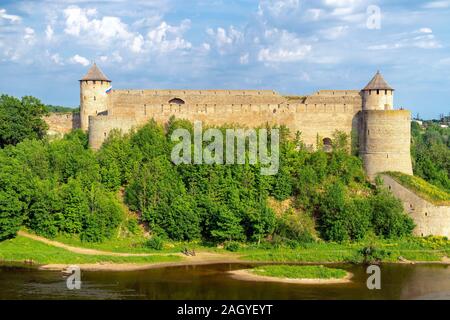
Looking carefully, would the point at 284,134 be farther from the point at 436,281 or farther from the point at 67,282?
the point at 67,282

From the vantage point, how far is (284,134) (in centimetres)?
3306

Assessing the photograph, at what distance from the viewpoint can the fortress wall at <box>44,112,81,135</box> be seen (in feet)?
119

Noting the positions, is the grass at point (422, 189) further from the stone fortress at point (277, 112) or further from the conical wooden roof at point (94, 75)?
the conical wooden roof at point (94, 75)

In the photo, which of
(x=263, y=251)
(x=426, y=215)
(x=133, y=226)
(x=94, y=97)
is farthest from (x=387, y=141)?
(x=94, y=97)

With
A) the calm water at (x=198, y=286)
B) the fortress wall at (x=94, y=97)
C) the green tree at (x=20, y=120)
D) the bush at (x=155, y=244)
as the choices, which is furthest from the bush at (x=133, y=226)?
the green tree at (x=20, y=120)

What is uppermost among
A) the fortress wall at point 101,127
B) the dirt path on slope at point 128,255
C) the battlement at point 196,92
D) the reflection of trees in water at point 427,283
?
the battlement at point 196,92

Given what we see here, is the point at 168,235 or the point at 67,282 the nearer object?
the point at 67,282

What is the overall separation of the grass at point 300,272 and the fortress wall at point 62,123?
15.6 m

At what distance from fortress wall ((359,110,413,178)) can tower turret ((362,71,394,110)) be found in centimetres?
111

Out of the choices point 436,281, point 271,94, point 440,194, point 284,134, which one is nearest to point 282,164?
point 284,134

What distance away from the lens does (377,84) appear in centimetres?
3306

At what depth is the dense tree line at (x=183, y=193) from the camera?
29.4 m

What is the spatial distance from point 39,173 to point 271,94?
43.0ft

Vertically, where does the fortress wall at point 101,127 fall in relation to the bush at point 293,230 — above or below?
above
